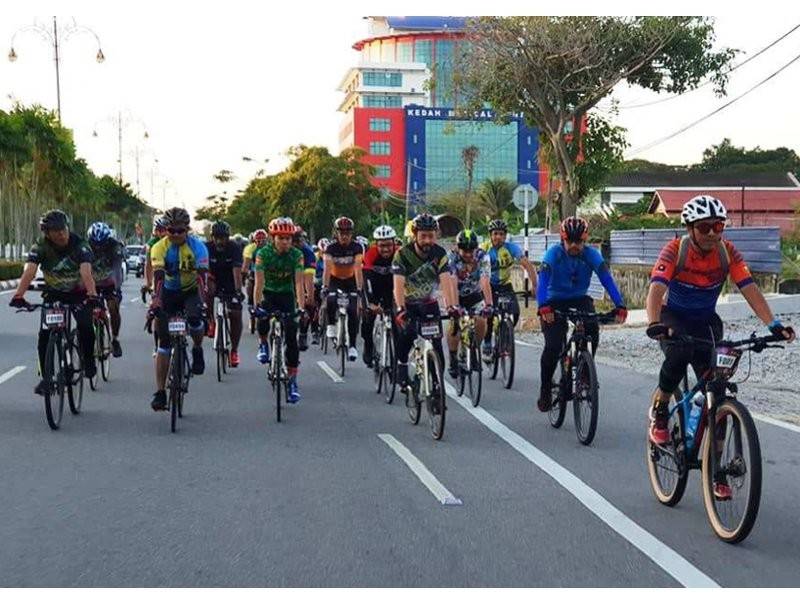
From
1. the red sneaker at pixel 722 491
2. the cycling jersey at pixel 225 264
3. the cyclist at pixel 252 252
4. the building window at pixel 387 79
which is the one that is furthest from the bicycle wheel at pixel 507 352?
the building window at pixel 387 79

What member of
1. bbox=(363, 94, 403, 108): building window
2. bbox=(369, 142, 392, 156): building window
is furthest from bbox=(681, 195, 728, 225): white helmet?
bbox=(363, 94, 403, 108): building window

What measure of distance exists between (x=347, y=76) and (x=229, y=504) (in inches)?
5831

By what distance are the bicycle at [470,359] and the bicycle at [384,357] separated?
2.41ft

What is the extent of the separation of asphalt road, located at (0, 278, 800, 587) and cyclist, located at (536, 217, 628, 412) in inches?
25.9

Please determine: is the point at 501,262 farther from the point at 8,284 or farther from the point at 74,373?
the point at 8,284

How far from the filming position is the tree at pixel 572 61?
30203mm

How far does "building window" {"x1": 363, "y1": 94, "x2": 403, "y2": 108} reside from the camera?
14238cm

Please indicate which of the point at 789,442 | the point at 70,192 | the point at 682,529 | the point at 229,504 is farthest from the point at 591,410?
the point at 70,192

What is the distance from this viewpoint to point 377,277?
1231 cm

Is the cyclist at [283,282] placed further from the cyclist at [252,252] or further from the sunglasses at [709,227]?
the cyclist at [252,252]

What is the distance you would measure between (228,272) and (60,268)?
439cm

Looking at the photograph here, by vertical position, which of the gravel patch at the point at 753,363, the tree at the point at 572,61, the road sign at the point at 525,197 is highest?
the tree at the point at 572,61

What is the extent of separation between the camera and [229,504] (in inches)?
267

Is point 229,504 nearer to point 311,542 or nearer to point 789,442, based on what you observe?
point 311,542
